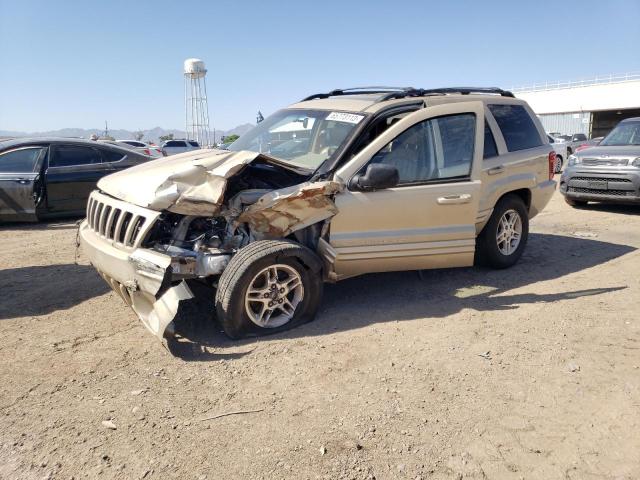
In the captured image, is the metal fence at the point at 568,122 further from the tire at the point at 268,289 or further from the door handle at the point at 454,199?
the tire at the point at 268,289

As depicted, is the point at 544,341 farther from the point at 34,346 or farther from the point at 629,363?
the point at 34,346

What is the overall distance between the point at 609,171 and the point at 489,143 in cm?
512

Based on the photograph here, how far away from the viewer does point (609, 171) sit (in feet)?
30.7

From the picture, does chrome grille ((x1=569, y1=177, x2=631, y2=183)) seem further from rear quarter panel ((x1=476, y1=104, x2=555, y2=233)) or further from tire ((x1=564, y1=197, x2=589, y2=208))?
rear quarter panel ((x1=476, y1=104, x2=555, y2=233))

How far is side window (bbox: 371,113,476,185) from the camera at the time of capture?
15.2 ft

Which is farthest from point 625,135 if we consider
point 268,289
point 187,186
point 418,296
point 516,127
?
point 187,186

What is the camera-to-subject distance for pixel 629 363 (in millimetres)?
3658

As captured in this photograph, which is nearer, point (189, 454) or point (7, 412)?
point (189, 454)

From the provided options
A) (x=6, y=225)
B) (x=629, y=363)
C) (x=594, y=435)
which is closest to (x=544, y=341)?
(x=629, y=363)

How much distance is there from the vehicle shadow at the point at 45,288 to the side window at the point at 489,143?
425 cm

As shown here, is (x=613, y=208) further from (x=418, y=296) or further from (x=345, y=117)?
(x=345, y=117)

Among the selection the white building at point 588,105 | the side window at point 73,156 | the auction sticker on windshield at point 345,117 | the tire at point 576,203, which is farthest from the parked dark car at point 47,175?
the white building at point 588,105

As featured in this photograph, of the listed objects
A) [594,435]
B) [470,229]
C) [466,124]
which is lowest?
[594,435]

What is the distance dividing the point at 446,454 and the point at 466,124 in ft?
11.1
